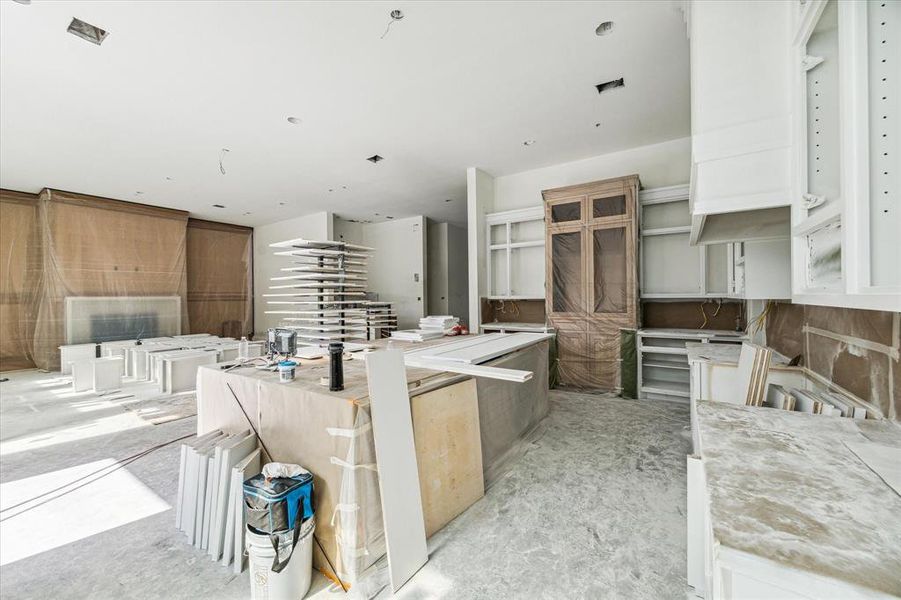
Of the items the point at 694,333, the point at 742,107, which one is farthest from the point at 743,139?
the point at 694,333

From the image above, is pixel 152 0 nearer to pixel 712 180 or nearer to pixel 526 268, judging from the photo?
pixel 712 180

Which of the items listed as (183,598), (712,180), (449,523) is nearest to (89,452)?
(183,598)

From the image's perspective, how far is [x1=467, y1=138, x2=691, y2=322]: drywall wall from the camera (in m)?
4.46

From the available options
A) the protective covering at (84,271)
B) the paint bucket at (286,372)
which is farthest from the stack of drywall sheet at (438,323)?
the protective covering at (84,271)

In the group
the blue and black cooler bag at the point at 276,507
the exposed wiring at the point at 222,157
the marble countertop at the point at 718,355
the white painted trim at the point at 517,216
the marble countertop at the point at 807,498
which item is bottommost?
the blue and black cooler bag at the point at 276,507

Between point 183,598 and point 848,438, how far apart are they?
2.47 metres

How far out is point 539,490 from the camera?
7.13 feet

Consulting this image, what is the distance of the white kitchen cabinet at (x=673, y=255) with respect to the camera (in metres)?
4.08

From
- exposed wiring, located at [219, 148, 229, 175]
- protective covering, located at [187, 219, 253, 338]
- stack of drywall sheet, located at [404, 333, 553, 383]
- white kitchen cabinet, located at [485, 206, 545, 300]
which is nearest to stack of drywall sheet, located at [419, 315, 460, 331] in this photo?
stack of drywall sheet, located at [404, 333, 553, 383]

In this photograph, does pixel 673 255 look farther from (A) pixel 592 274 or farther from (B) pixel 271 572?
(B) pixel 271 572

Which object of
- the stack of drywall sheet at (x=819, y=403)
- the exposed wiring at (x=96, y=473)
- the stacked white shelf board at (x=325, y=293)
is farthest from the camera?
the stacked white shelf board at (x=325, y=293)

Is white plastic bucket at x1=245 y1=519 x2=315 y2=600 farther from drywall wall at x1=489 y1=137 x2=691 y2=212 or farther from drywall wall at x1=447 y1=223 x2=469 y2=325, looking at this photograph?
drywall wall at x1=447 y1=223 x2=469 y2=325

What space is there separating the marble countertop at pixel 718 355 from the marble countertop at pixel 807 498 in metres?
1.19

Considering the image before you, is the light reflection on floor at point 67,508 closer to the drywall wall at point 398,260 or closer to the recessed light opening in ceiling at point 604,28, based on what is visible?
the recessed light opening in ceiling at point 604,28
